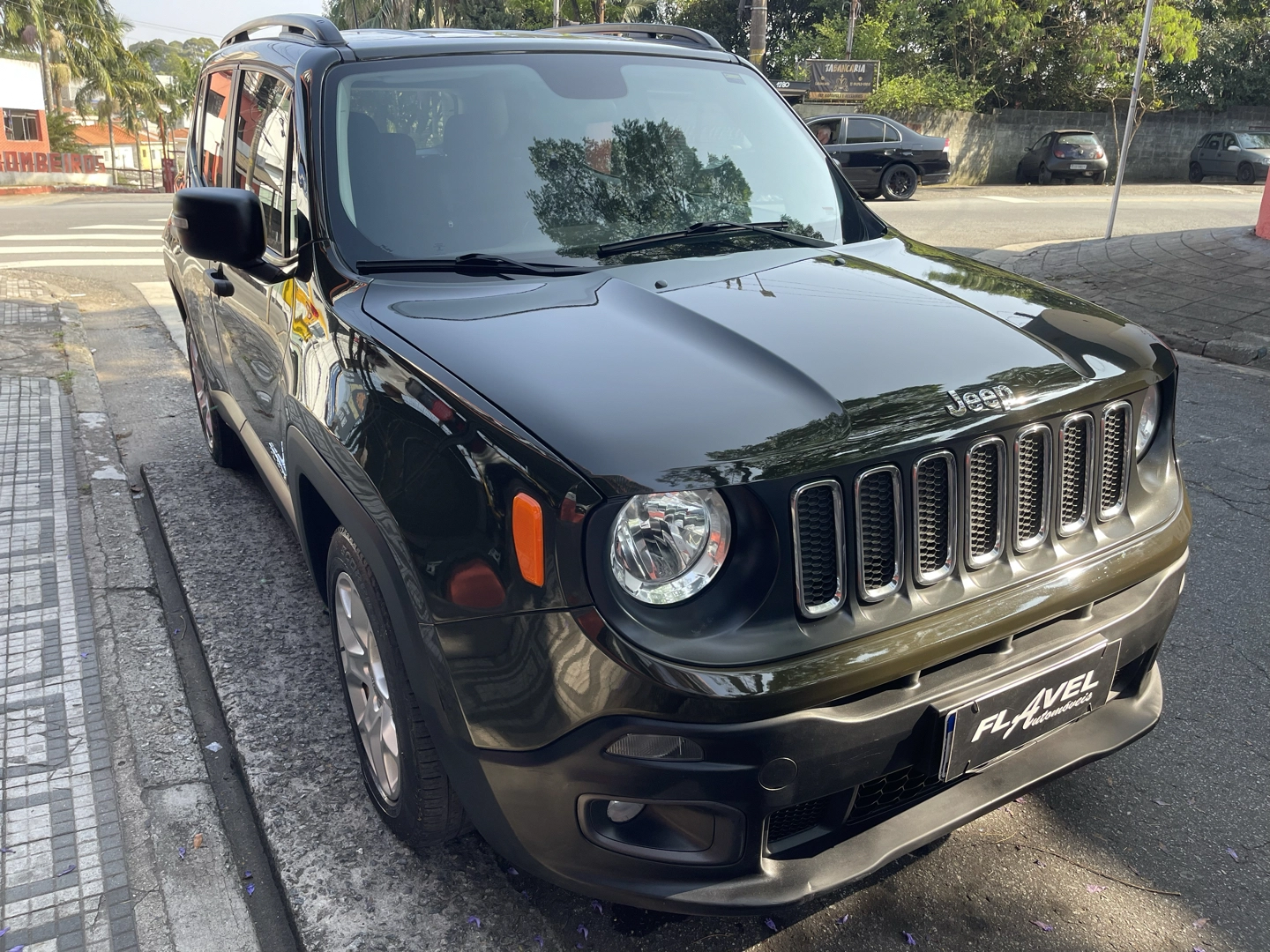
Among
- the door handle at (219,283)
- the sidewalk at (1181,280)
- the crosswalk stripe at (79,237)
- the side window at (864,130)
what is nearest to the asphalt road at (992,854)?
the door handle at (219,283)

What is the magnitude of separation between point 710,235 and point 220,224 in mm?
1319

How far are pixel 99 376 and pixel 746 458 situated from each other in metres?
6.47

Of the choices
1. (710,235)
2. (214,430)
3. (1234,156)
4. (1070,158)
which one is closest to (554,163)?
(710,235)

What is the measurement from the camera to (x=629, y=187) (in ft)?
9.78

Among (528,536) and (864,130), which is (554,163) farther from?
(864,130)

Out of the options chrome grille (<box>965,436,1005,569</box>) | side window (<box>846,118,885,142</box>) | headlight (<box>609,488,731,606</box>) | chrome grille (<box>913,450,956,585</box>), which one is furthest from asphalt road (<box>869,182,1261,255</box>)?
headlight (<box>609,488,731,606</box>)

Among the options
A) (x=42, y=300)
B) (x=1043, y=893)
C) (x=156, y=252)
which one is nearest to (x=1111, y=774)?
(x=1043, y=893)

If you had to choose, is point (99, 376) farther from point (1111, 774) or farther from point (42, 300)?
point (1111, 774)

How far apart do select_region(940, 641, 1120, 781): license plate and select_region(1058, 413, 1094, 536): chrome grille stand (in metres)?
0.26

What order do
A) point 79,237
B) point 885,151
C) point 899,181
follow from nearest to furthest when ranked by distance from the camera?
1. point 79,237
2. point 885,151
3. point 899,181

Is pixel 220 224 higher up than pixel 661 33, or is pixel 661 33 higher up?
pixel 661 33

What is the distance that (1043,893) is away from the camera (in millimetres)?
2363

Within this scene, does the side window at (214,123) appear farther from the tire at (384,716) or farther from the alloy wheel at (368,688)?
the alloy wheel at (368,688)

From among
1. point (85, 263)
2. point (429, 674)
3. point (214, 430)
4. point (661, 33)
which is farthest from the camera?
point (85, 263)
